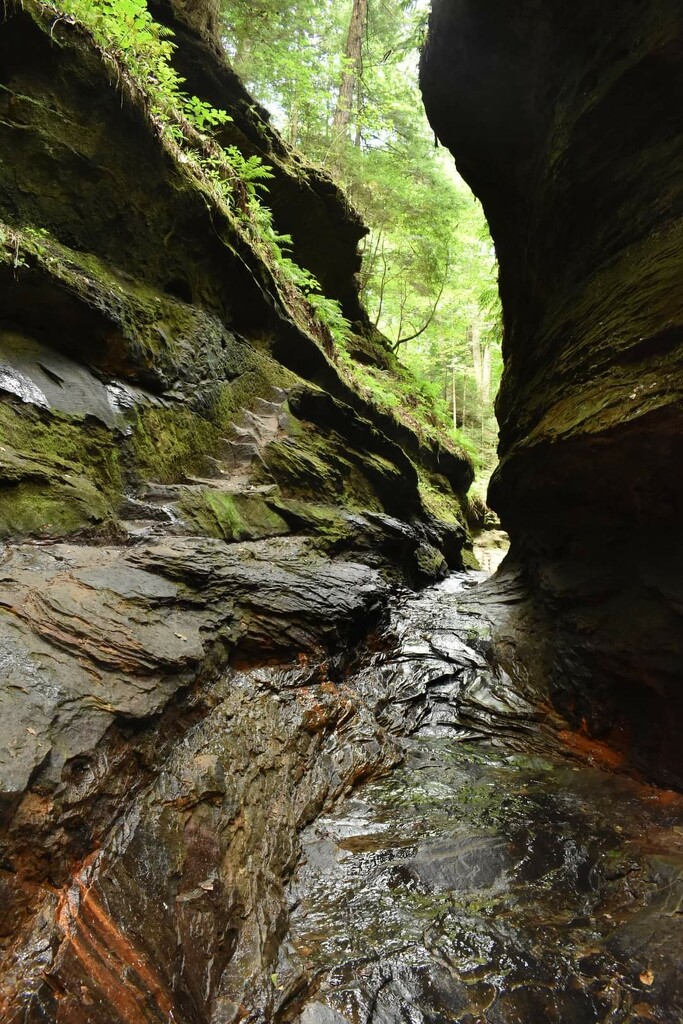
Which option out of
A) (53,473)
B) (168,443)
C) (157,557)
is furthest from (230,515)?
(53,473)

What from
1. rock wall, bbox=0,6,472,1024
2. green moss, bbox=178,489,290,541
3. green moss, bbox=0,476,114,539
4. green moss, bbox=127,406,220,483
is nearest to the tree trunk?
rock wall, bbox=0,6,472,1024

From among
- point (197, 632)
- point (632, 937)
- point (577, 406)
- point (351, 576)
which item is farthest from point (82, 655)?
point (577, 406)

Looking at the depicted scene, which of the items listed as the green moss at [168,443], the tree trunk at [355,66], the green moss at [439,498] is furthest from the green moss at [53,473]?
the tree trunk at [355,66]

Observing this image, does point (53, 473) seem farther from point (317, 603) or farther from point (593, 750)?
point (593, 750)

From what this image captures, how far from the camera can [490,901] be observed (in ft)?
9.11

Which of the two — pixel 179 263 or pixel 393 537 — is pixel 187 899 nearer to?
pixel 393 537

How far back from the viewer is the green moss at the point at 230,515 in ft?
18.9

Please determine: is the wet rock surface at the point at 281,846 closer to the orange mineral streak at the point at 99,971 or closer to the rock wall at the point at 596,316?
the orange mineral streak at the point at 99,971

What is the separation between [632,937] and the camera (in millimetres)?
2451

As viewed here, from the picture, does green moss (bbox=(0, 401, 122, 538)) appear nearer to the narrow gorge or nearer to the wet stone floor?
the narrow gorge

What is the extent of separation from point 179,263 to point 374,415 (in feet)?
18.1

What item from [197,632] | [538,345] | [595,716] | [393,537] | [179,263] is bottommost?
[595,716]

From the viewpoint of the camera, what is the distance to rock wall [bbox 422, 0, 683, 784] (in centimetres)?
389

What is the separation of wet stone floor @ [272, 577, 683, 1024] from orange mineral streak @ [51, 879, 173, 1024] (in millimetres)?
579
